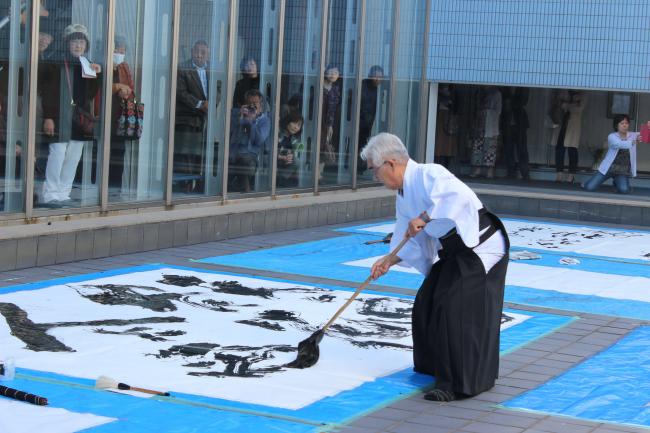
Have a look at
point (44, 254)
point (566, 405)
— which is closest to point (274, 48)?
point (44, 254)

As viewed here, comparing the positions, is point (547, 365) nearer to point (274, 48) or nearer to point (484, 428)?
point (484, 428)

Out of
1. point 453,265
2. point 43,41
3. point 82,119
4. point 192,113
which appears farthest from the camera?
point 192,113

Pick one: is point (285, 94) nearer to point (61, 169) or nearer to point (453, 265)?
point (61, 169)

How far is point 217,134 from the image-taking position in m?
12.7

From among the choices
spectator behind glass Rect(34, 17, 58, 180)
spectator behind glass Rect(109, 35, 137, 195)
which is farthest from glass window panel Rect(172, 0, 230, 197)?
spectator behind glass Rect(34, 17, 58, 180)

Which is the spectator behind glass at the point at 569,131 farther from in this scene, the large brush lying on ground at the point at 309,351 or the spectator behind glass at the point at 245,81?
the large brush lying on ground at the point at 309,351

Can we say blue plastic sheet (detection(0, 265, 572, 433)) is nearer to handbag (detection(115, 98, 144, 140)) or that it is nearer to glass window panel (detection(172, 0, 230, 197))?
handbag (detection(115, 98, 144, 140))

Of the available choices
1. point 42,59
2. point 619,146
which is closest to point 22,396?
point 42,59

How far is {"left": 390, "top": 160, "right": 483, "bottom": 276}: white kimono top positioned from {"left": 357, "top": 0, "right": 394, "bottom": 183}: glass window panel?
9.78 meters

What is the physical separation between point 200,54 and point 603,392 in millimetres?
7072

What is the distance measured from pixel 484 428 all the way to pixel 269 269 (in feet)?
16.0

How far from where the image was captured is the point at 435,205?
6.03 meters

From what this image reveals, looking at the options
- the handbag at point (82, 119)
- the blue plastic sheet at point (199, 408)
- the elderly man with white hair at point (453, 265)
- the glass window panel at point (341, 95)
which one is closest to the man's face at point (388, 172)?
the elderly man with white hair at point (453, 265)

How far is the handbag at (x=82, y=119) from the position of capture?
34.1ft
